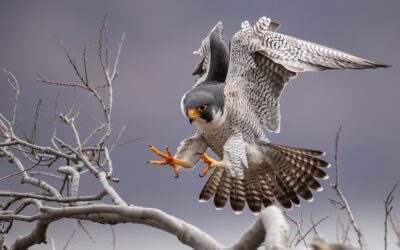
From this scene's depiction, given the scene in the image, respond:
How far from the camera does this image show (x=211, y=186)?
17.8 ft

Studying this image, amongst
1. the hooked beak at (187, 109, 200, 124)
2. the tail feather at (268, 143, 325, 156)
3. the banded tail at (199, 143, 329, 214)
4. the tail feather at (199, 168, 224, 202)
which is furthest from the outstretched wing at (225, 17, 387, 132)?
the tail feather at (199, 168, 224, 202)

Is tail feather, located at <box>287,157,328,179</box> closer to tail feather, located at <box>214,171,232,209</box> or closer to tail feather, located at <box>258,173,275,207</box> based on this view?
tail feather, located at <box>258,173,275,207</box>

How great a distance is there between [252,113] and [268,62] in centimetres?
49

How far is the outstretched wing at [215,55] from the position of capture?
5.25 meters

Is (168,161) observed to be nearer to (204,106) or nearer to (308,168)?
(204,106)

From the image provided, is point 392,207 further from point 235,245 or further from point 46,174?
point 46,174

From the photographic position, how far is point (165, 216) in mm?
2756

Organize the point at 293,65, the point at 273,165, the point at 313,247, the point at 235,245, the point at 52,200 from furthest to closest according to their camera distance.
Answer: the point at 273,165
the point at 293,65
the point at 52,200
the point at 235,245
the point at 313,247

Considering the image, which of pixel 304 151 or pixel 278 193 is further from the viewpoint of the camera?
pixel 278 193

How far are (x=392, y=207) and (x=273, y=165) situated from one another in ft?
5.94

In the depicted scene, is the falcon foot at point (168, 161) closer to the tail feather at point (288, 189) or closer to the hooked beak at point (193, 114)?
the hooked beak at point (193, 114)

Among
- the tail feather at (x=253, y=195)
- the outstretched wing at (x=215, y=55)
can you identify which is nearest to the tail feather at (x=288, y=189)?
the tail feather at (x=253, y=195)

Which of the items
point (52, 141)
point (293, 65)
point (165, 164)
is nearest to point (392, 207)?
point (293, 65)

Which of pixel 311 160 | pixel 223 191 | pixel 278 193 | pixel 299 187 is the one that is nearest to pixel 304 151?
pixel 311 160
